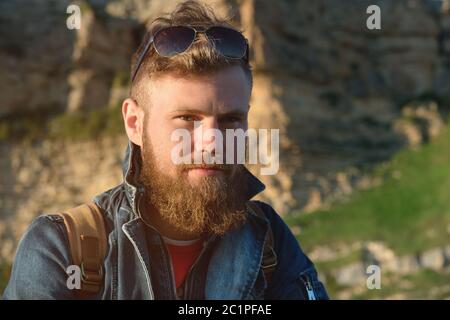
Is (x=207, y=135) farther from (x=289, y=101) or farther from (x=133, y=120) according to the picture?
(x=289, y=101)

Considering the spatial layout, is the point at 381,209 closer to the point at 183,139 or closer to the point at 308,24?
the point at 308,24

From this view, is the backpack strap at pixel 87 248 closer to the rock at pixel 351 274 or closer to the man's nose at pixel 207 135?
the man's nose at pixel 207 135

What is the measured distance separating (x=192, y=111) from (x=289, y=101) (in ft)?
61.7

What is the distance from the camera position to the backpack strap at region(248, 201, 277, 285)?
7.50 ft

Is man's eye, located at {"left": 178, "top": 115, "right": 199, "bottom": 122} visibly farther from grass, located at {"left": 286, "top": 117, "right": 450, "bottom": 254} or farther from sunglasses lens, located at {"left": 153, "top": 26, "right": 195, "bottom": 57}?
grass, located at {"left": 286, "top": 117, "right": 450, "bottom": 254}

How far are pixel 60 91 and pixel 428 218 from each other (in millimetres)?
11024

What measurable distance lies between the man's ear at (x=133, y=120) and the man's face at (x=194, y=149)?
0.04m

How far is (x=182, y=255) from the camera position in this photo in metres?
2.25

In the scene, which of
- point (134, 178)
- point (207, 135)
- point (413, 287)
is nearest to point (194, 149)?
point (207, 135)

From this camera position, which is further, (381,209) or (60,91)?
(60,91)

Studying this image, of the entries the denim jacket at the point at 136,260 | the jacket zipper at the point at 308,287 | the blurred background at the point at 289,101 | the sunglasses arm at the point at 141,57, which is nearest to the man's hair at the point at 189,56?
the sunglasses arm at the point at 141,57
